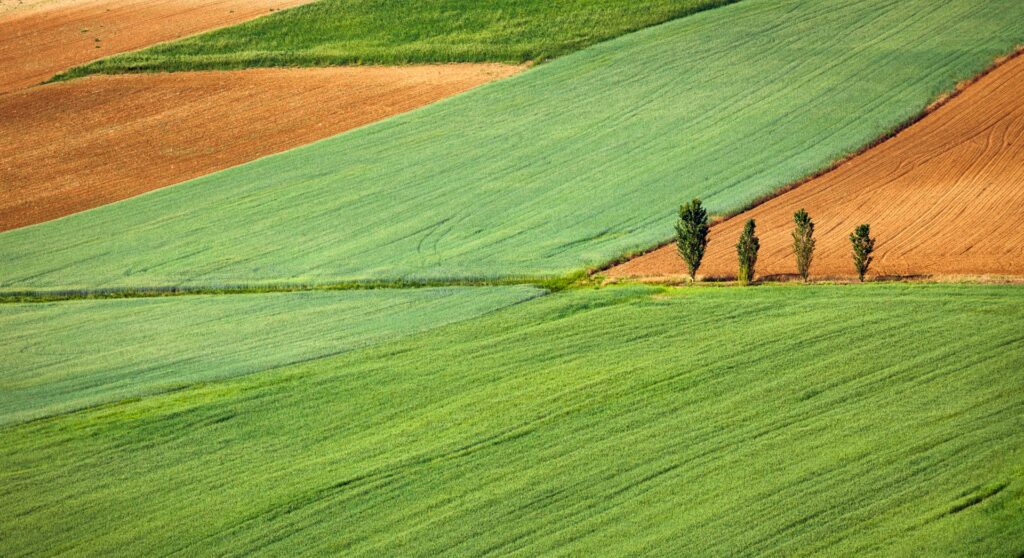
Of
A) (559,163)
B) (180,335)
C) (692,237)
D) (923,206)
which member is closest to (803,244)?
(692,237)

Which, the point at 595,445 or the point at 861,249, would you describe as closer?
the point at 595,445

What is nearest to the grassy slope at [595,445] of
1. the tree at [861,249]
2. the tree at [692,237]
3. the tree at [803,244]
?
the tree at [861,249]

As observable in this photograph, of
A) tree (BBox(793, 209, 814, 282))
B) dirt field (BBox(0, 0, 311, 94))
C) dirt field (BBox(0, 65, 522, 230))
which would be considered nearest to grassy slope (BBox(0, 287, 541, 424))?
tree (BBox(793, 209, 814, 282))

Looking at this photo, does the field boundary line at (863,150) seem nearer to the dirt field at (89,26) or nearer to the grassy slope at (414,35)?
the grassy slope at (414,35)

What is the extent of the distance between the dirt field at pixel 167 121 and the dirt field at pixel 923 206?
2014 centimetres

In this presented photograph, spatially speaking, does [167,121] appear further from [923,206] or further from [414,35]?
[923,206]

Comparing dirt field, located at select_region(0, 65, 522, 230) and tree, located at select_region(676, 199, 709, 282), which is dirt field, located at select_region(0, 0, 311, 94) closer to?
dirt field, located at select_region(0, 65, 522, 230)

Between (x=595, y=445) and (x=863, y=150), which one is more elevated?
(x=863, y=150)

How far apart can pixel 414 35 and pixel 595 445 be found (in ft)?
136

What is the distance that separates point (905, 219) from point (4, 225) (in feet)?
110

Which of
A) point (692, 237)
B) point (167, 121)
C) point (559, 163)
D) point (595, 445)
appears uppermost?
point (167, 121)

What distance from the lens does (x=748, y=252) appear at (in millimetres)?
30688

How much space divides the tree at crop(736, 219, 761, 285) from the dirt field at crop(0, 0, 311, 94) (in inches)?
1694

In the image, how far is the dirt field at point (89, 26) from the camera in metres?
61.1
